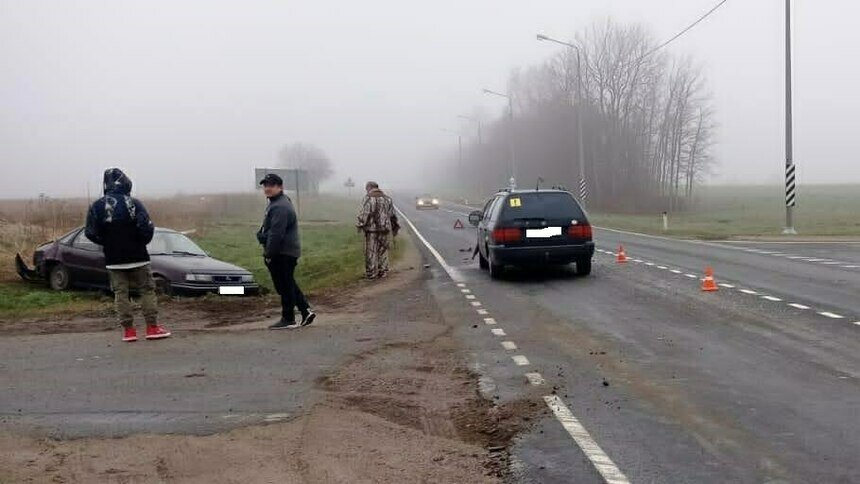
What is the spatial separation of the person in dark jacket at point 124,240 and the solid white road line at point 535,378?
409 cm

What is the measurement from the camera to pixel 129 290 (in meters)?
8.91

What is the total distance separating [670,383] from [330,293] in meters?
8.03

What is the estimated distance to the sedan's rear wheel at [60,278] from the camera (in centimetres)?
1362

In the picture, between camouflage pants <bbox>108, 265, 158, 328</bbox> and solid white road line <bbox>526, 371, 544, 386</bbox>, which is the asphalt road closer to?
solid white road line <bbox>526, 371, 544, 386</bbox>

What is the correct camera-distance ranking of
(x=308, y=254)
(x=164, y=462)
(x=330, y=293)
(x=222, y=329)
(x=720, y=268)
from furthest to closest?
(x=308, y=254) < (x=720, y=268) < (x=330, y=293) < (x=222, y=329) < (x=164, y=462)

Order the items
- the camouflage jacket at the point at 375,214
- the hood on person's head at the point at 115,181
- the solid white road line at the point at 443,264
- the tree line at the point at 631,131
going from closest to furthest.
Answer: the hood on person's head at the point at 115,181
the camouflage jacket at the point at 375,214
the solid white road line at the point at 443,264
the tree line at the point at 631,131

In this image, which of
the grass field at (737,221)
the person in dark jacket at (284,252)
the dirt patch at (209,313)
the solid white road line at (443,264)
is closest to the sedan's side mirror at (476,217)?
the solid white road line at (443,264)

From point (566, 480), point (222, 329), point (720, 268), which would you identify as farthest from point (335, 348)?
point (720, 268)

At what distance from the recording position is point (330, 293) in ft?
45.3

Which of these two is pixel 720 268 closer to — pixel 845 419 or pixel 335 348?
pixel 335 348

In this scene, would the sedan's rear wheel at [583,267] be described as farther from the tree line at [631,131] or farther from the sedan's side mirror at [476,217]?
the tree line at [631,131]

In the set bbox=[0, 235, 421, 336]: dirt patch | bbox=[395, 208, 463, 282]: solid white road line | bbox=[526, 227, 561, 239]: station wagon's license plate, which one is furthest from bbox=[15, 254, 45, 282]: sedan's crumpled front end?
bbox=[526, 227, 561, 239]: station wagon's license plate

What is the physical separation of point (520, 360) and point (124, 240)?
13.7 ft

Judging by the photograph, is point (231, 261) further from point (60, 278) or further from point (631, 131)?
point (631, 131)
